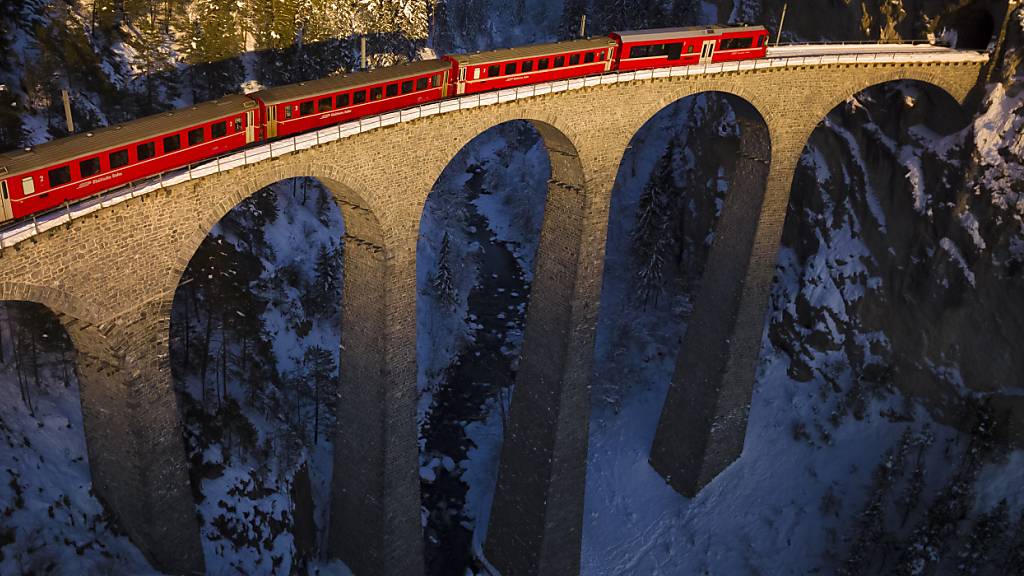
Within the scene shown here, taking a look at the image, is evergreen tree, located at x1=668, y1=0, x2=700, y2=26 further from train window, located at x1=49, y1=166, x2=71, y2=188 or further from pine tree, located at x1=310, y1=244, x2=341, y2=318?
train window, located at x1=49, y1=166, x2=71, y2=188

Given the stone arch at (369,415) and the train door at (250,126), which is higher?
the train door at (250,126)

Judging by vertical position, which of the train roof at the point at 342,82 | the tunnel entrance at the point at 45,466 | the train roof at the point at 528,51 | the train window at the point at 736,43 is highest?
the train window at the point at 736,43

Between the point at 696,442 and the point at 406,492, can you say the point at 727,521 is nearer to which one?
the point at 696,442

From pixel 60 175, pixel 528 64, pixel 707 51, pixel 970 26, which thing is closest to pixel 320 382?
pixel 528 64

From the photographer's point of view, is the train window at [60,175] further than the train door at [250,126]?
No

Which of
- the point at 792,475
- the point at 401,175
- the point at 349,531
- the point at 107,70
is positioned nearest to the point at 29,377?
the point at 349,531

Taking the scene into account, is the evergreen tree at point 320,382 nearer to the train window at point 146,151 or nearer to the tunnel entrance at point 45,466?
the tunnel entrance at point 45,466

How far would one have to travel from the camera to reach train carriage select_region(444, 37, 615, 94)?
88.6ft

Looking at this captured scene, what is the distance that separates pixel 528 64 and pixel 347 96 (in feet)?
24.1

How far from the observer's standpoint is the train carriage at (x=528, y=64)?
27000mm

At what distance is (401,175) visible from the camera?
2475 centimetres

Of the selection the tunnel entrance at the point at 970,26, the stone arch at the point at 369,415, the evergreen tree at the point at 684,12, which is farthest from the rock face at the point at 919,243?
the stone arch at the point at 369,415

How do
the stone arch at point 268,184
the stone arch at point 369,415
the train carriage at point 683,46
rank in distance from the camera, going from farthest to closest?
the train carriage at point 683,46
the stone arch at point 369,415
the stone arch at point 268,184

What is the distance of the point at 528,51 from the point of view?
28.3 metres
